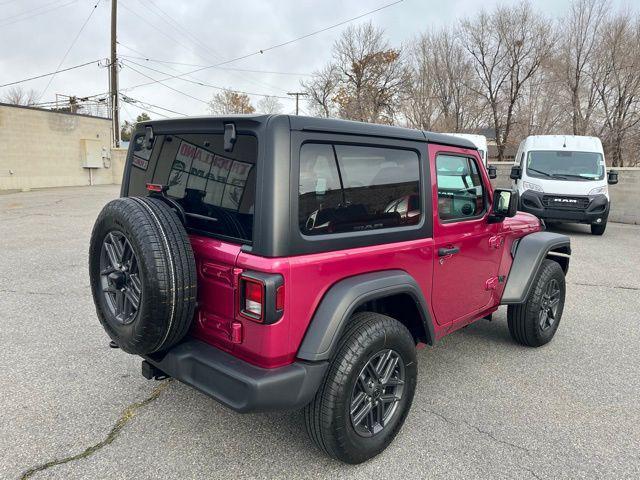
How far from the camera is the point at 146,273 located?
2094 millimetres

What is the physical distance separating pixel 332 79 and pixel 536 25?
17697mm

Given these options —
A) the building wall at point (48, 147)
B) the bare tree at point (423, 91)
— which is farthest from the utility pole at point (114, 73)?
the bare tree at point (423, 91)

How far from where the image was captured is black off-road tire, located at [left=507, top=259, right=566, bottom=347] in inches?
151

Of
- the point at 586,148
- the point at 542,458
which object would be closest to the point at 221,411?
the point at 542,458

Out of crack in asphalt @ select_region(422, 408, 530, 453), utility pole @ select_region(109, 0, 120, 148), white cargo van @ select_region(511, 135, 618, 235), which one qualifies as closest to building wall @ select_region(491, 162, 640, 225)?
white cargo van @ select_region(511, 135, 618, 235)

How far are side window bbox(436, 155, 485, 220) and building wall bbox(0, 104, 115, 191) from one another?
21983 mm

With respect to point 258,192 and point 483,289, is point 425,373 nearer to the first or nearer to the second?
point 483,289

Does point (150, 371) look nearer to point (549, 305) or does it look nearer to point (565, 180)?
point (549, 305)

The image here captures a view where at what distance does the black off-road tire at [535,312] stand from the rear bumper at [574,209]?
7.14 metres

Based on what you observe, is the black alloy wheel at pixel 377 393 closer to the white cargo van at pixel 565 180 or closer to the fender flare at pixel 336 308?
the fender flare at pixel 336 308

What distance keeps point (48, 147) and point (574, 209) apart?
72.1ft

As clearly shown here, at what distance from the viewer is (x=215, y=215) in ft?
7.75

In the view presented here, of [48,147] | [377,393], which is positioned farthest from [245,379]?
[48,147]

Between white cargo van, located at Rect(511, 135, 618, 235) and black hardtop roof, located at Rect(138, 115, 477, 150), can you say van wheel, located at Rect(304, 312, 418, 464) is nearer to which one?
black hardtop roof, located at Rect(138, 115, 477, 150)
